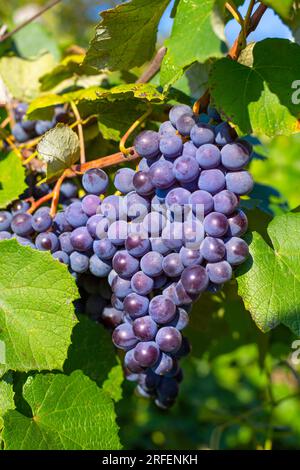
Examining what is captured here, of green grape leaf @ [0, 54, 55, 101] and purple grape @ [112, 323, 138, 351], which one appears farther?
green grape leaf @ [0, 54, 55, 101]

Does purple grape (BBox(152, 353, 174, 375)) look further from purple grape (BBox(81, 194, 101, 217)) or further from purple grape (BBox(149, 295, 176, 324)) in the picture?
purple grape (BBox(81, 194, 101, 217))

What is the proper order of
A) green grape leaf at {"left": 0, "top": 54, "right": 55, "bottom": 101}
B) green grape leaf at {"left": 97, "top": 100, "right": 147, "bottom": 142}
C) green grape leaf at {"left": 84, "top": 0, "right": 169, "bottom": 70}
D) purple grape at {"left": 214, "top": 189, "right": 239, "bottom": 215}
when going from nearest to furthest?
purple grape at {"left": 214, "top": 189, "right": 239, "bottom": 215}, green grape leaf at {"left": 84, "top": 0, "right": 169, "bottom": 70}, green grape leaf at {"left": 97, "top": 100, "right": 147, "bottom": 142}, green grape leaf at {"left": 0, "top": 54, "right": 55, "bottom": 101}

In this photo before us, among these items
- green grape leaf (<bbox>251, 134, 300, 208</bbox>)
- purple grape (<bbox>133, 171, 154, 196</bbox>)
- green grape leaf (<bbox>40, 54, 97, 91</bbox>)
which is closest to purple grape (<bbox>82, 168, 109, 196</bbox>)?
purple grape (<bbox>133, 171, 154, 196</bbox>)

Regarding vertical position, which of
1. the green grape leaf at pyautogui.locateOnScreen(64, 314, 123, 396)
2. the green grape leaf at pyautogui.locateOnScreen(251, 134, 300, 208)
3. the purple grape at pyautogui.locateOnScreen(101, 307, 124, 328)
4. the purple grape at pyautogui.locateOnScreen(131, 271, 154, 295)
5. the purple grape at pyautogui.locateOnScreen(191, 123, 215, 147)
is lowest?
the green grape leaf at pyautogui.locateOnScreen(251, 134, 300, 208)

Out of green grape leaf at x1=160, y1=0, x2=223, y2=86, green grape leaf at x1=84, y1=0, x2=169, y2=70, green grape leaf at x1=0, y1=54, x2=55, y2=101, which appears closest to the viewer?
green grape leaf at x1=160, y1=0, x2=223, y2=86

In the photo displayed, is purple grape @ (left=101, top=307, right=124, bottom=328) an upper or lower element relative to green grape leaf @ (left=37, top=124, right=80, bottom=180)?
lower

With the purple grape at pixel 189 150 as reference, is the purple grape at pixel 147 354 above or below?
below

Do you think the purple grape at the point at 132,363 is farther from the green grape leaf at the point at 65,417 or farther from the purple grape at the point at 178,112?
the purple grape at the point at 178,112

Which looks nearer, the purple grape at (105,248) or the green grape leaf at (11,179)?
the purple grape at (105,248)

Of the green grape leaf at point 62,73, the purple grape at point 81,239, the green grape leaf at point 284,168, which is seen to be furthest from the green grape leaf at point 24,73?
the green grape leaf at point 284,168
